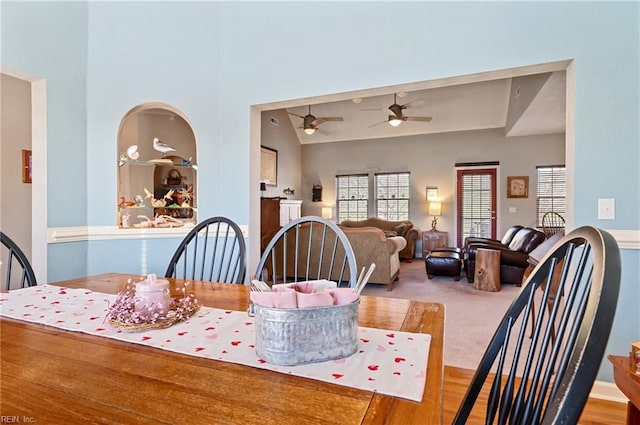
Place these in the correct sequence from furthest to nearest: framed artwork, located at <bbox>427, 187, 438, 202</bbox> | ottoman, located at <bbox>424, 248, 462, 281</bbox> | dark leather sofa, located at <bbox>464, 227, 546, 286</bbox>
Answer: framed artwork, located at <bbox>427, 187, 438, 202</bbox> → ottoman, located at <bbox>424, 248, 462, 281</bbox> → dark leather sofa, located at <bbox>464, 227, 546, 286</bbox>

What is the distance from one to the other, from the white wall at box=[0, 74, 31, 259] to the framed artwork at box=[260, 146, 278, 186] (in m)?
4.24

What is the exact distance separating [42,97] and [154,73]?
2.72 ft

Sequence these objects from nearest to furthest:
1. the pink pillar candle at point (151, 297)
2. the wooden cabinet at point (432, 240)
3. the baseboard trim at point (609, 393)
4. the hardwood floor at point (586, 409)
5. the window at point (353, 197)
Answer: the pink pillar candle at point (151, 297) → the hardwood floor at point (586, 409) → the baseboard trim at point (609, 393) → the wooden cabinet at point (432, 240) → the window at point (353, 197)

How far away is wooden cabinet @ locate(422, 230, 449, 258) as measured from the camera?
802cm

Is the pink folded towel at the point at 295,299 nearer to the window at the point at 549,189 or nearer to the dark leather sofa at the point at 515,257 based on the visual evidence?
the dark leather sofa at the point at 515,257

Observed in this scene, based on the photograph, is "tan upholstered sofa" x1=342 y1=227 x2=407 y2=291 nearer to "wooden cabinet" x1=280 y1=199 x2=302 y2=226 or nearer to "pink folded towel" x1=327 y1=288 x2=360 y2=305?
"wooden cabinet" x1=280 y1=199 x2=302 y2=226

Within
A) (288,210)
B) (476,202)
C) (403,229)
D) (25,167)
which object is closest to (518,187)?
(476,202)

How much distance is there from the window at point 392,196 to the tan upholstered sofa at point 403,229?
25cm

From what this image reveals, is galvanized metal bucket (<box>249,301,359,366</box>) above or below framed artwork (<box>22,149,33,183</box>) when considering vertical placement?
below

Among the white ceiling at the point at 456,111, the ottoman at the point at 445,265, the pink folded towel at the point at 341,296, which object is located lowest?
the ottoman at the point at 445,265

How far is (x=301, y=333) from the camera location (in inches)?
30.5

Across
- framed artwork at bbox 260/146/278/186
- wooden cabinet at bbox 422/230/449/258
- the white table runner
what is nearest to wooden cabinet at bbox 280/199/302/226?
framed artwork at bbox 260/146/278/186

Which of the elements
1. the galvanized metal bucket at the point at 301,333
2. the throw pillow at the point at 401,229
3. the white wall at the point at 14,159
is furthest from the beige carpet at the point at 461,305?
the white wall at the point at 14,159

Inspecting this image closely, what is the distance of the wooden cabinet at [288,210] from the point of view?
25.6 ft
